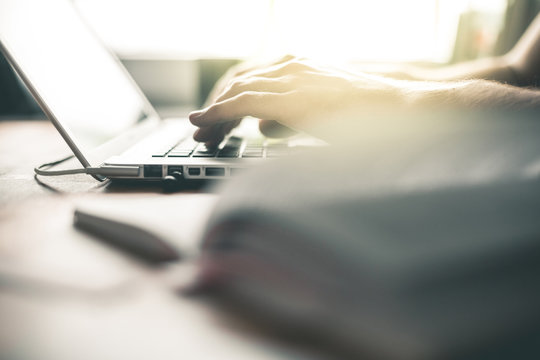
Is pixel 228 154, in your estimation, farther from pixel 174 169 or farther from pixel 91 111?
pixel 91 111

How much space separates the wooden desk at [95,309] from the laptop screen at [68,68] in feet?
0.72

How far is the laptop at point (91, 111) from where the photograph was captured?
45 cm

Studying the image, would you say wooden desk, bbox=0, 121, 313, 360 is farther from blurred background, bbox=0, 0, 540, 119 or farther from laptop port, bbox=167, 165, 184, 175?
blurred background, bbox=0, 0, 540, 119

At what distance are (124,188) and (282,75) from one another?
0.97ft

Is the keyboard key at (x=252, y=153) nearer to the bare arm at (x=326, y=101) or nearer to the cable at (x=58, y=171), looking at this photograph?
the bare arm at (x=326, y=101)

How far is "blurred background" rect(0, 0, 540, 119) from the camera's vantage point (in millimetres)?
1430

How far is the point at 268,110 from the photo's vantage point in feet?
1.63

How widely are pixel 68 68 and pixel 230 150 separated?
304 mm

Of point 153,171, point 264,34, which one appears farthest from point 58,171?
point 264,34

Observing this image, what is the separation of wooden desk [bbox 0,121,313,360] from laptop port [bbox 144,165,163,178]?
0.44ft

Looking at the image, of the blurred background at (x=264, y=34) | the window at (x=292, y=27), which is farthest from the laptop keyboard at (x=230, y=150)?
the window at (x=292, y=27)

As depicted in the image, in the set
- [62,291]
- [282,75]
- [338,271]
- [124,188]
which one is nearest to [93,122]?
[124,188]

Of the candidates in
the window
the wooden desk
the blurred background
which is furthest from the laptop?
the window

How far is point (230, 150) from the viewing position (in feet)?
1.75
